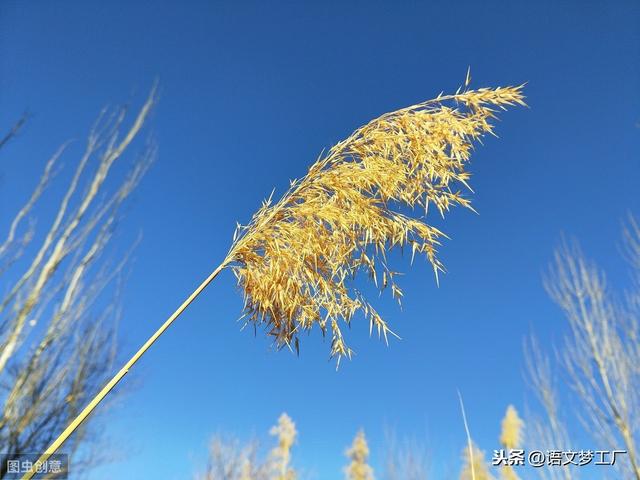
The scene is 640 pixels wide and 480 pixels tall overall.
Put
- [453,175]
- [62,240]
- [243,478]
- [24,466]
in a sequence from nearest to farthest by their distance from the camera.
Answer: [62,240] → [453,175] → [24,466] → [243,478]

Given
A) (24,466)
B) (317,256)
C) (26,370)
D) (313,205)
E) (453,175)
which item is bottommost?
(24,466)

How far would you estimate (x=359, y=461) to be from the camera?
17297 millimetres

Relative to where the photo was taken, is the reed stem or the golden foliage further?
the golden foliage

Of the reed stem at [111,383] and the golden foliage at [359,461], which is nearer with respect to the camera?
the reed stem at [111,383]

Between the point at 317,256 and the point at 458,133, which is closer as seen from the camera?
the point at 317,256

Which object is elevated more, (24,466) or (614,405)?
(614,405)

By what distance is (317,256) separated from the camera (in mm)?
1728

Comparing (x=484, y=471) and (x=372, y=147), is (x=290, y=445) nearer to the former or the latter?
(x=484, y=471)

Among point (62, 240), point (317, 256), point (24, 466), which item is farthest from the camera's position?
point (24, 466)

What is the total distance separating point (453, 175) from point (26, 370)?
1.96 metres

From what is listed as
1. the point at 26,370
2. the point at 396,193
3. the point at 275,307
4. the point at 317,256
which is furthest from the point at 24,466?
the point at 396,193

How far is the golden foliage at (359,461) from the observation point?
1683cm

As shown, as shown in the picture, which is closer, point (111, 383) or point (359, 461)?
point (111, 383)

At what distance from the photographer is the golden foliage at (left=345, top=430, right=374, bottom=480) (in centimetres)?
1683
